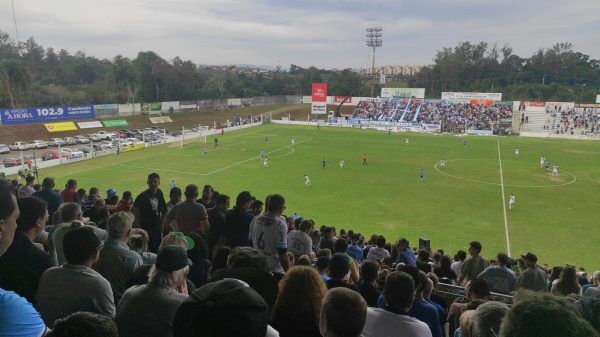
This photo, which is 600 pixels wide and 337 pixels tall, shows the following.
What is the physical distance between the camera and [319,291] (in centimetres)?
362

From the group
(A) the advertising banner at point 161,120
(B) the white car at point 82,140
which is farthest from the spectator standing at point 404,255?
(A) the advertising banner at point 161,120

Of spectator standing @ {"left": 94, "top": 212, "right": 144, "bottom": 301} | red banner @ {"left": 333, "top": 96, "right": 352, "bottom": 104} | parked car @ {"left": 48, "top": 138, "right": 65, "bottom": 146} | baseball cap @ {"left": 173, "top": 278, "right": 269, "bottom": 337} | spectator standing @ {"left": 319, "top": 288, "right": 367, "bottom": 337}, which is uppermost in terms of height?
red banner @ {"left": 333, "top": 96, "right": 352, "bottom": 104}

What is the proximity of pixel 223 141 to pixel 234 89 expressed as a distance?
173 feet

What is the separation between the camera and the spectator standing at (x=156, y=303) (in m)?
3.63

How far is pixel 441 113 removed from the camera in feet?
275

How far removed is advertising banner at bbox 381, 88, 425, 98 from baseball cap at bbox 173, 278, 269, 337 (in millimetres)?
93622

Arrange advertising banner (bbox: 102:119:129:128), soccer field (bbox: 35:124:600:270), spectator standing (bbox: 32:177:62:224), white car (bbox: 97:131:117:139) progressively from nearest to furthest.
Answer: spectator standing (bbox: 32:177:62:224), soccer field (bbox: 35:124:600:270), white car (bbox: 97:131:117:139), advertising banner (bbox: 102:119:129:128)

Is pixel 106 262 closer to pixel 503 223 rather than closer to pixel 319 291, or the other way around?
pixel 319 291

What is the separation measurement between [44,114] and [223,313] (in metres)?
64.8

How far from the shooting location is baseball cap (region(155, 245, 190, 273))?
3820 millimetres

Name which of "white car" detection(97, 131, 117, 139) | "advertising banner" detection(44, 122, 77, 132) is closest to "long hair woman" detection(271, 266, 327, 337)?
"advertising banner" detection(44, 122, 77, 132)

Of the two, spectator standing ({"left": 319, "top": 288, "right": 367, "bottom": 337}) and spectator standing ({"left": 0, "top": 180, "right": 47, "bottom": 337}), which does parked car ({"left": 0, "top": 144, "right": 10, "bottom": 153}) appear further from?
spectator standing ({"left": 319, "top": 288, "right": 367, "bottom": 337})

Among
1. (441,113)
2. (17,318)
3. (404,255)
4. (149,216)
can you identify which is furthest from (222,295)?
(441,113)

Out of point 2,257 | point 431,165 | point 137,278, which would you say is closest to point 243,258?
point 137,278
